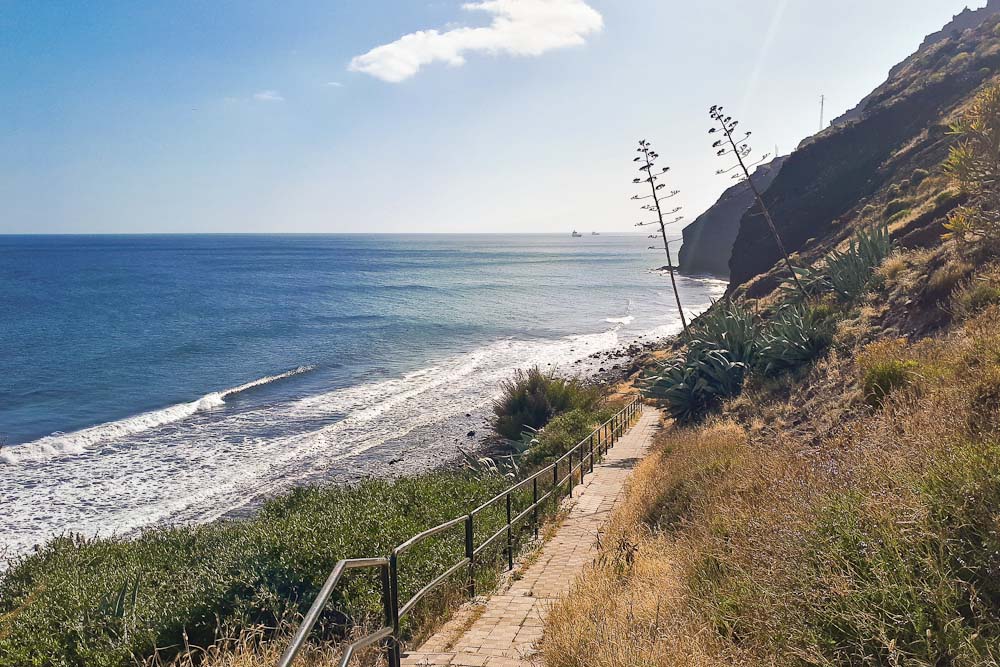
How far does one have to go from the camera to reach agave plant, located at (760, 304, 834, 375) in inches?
549

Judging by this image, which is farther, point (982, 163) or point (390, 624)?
point (982, 163)

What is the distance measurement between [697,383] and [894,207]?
16.7m

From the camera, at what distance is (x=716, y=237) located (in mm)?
116250

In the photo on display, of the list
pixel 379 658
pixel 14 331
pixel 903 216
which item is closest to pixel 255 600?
pixel 379 658

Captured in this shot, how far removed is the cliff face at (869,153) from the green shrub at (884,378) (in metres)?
23.1

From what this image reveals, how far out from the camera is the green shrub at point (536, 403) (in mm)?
24703

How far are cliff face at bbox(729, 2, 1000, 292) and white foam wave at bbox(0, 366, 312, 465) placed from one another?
2773 cm

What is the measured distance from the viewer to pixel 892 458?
4.95 meters

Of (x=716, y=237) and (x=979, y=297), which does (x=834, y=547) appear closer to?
(x=979, y=297)

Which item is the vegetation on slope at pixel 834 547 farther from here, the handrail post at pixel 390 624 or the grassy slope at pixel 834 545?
the handrail post at pixel 390 624

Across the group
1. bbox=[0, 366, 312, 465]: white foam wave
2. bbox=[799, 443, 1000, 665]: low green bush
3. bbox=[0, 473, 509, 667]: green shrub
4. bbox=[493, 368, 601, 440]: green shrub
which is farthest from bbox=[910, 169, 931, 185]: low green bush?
bbox=[0, 366, 312, 465]: white foam wave

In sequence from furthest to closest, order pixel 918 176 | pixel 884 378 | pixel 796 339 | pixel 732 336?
pixel 918 176 < pixel 732 336 < pixel 796 339 < pixel 884 378

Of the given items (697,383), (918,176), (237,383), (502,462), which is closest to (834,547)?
(697,383)

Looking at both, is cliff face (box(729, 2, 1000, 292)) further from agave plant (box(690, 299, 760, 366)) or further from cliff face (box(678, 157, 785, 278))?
cliff face (box(678, 157, 785, 278))
